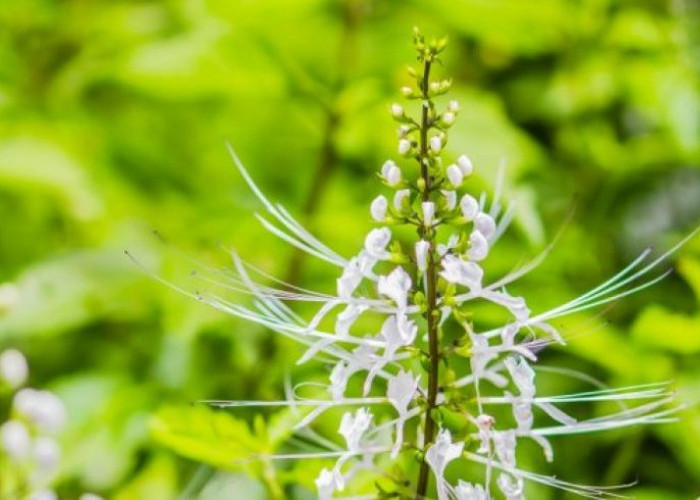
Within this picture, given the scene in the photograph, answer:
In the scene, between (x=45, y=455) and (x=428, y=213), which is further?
(x=45, y=455)

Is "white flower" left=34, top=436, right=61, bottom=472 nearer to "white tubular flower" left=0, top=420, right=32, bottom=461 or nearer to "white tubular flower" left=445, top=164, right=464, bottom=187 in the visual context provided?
"white tubular flower" left=0, top=420, right=32, bottom=461

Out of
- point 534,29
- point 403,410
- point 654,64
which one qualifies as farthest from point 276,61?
point 403,410

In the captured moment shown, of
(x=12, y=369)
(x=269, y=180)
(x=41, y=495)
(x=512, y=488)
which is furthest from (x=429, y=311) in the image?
(x=269, y=180)

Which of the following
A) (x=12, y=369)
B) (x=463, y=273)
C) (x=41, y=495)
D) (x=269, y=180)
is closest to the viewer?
(x=463, y=273)

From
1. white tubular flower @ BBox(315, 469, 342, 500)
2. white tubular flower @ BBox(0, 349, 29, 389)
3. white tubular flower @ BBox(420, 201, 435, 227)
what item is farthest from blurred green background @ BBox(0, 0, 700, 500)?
white tubular flower @ BBox(420, 201, 435, 227)

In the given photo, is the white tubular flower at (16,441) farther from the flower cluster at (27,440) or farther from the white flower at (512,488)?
the white flower at (512,488)

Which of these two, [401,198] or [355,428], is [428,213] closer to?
[401,198]

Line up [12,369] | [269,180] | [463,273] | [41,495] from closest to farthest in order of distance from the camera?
[463,273] < [41,495] < [12,369] < [269,180]
